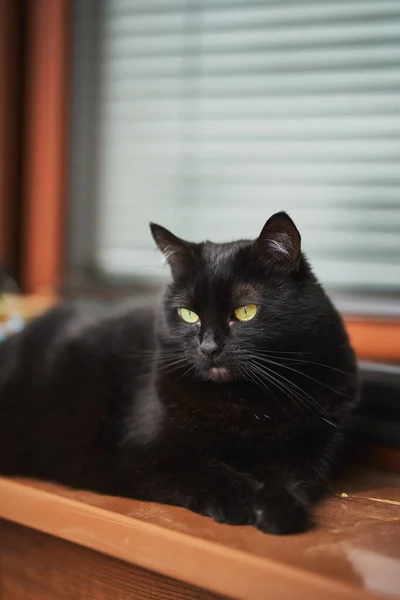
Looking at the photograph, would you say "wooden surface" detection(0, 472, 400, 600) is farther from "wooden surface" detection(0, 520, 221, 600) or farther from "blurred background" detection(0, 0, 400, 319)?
"blurred background" detection(0, 0, 400, 319)

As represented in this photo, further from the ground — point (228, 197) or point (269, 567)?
point (228, 197)

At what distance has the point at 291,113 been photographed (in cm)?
163

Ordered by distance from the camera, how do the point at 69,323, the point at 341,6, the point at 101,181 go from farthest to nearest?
the point at 101,181, the point at 341,6, the point at 69,323

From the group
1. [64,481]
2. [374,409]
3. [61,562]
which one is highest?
[374,409]

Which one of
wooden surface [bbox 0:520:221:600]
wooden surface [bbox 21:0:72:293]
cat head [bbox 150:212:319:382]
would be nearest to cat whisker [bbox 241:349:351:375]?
cat head [bbox 150:212:319:382]

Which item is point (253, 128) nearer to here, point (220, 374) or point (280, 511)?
point (220, 374)

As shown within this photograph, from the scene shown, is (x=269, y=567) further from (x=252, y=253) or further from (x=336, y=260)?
(x=336, y=260)

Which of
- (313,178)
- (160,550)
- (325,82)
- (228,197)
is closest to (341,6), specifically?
(325,82)

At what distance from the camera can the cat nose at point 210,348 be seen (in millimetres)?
882

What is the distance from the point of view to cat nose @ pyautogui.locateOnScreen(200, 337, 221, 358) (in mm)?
882

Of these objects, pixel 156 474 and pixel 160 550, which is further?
pixel 156 474

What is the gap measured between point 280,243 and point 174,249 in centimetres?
20

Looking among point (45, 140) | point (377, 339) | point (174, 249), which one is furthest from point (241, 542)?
point (45, 140)

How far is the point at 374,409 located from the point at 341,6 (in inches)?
40.9
